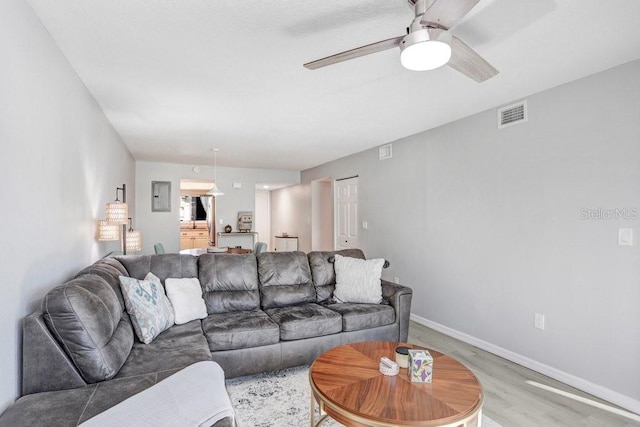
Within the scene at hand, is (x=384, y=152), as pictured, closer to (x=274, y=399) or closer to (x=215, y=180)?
(x=274, y=399)

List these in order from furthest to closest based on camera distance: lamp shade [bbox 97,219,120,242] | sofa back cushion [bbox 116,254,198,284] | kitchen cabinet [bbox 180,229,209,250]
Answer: kitchen cabinet [bbox 180,229,209,250], lamp shade [bbox 97,219,120,242], sofa back cushion [bbox 116,254,198,284]

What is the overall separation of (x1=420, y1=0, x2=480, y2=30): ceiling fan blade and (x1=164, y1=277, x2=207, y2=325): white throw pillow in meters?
2.56

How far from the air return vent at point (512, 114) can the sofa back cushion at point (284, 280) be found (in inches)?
96.0

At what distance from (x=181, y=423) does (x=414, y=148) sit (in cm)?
398

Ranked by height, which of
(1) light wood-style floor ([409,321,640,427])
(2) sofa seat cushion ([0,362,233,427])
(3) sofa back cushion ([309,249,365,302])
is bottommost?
(1) light wood-style floor ([409,321,640,427])

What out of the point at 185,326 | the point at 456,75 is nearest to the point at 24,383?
the point at 185,326

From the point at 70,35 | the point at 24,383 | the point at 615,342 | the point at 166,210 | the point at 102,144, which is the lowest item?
the point at 615,342

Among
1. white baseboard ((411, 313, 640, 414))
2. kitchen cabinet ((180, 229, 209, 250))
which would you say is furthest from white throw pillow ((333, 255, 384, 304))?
kitchen cabinet ((180, 229, 209, 250))

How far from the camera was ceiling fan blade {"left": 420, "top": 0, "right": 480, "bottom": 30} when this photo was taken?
1336mm

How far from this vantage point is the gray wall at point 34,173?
148cm

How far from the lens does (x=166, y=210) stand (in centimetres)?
670

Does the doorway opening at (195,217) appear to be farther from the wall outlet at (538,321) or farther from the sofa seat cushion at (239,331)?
the wall outlet at (538,321)

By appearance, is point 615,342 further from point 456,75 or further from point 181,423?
point 181,423

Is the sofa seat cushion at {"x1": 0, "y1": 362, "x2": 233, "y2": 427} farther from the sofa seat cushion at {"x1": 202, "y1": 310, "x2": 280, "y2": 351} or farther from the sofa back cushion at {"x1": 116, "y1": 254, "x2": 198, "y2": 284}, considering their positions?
the sofa back cushion at {"x1": 116, "y1": 254, "x2": 198, "y2": 284}
